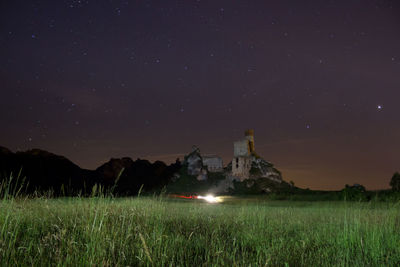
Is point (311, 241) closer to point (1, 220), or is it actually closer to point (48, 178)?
point (1, 220)

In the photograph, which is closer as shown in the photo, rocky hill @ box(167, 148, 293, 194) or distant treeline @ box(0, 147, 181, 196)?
distant treeline @ box(0, 147, 181, 196)

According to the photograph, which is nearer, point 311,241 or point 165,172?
point 311,241

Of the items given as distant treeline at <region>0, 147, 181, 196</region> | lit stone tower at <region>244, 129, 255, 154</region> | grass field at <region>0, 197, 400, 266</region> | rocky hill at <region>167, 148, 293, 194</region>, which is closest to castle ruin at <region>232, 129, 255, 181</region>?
lit stone tower at <region>244, 129, 255, 154</region>

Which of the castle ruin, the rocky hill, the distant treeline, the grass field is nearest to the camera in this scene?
the grass field

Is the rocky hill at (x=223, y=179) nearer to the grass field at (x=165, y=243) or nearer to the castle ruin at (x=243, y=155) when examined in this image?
the castle ruin at (x=243, y=155)

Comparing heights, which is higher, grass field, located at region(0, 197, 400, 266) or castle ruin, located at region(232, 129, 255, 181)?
castle ruin, located at region(232, 129, 255, 181)

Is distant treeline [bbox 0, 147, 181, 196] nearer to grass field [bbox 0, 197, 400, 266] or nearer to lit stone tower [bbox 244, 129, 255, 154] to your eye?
grass field [bbox 0, 197, 400, 266]

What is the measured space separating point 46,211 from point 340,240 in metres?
7.30

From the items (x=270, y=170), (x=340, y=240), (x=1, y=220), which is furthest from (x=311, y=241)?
(x=270, y=170)

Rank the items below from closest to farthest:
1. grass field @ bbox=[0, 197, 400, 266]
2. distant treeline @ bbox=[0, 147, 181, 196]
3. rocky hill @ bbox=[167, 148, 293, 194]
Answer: grass field @ bbox=[0, 197, 400, 266] → distant treeline @ bbox=[0, 147, 181, 196] → rocky hill @ bbox=[167, 148, 293, 194]

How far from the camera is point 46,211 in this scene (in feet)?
25.5

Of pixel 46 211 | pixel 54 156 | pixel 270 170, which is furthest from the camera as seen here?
pixel 270 170

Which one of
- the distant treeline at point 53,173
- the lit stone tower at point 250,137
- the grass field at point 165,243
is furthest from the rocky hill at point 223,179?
the grass field at point 165,243

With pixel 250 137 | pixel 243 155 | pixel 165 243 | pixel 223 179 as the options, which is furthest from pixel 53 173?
pixel 250 137
